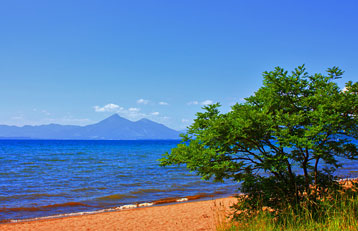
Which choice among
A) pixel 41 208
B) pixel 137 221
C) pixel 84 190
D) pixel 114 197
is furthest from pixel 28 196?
pixel 137 221

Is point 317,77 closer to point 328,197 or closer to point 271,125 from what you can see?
point 271,125

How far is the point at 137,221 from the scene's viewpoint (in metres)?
11.8

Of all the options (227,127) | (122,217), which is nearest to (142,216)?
(122,217)

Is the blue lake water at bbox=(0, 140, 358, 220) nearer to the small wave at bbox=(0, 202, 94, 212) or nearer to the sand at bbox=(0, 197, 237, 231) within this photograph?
the small wave at bbox=(0, 202, 94, 212)

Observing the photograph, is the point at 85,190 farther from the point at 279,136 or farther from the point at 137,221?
the point at 279,136

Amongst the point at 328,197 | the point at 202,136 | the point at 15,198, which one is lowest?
the point at 15,198

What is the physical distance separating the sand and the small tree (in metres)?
3.41

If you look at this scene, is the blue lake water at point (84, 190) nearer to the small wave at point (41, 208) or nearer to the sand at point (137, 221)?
the small wave at point (41, 208)

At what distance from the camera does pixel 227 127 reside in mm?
6465

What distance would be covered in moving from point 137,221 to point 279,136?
804cm

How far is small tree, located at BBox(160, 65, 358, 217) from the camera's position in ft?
20.5

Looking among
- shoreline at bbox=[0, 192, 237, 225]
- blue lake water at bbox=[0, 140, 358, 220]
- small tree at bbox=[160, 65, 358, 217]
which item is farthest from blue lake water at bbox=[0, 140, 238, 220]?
small tree at bbox=[160, 65, 358, 217]

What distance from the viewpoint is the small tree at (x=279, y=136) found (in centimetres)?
626

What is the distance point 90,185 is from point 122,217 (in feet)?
30.7
